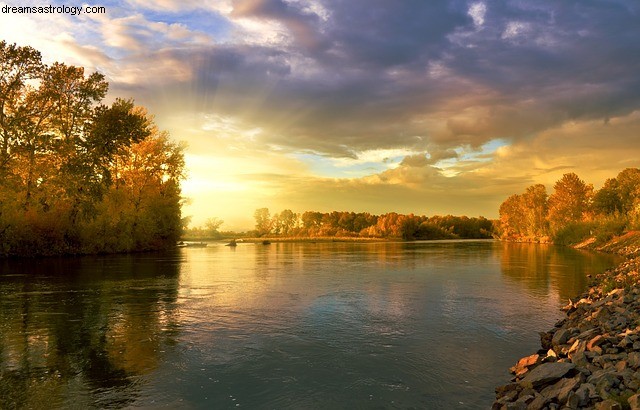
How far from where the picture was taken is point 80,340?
1605 centimetres

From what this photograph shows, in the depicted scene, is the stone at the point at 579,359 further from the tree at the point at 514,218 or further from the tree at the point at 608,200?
the tree at the point at 514,218

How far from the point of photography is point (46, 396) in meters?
10.8

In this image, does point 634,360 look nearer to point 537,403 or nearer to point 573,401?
point 573,401

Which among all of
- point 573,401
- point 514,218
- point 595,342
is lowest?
point 573,401

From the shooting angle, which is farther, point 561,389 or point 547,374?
point 547,374

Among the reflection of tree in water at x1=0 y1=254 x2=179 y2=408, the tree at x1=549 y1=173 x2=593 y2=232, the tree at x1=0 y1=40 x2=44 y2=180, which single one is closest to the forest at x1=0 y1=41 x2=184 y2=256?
the tree at x1=0 y1=40 x2=44 y2=180

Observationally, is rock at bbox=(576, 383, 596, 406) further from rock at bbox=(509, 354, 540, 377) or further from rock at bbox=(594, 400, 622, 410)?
rock at bbox=(509, 354, 540, 377)

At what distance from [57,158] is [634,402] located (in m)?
63.9

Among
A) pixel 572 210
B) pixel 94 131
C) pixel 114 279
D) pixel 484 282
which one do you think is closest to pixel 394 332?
pixel 484 282

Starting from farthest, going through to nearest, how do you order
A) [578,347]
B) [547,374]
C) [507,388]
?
[578,347] < [507,388] < [547,374]

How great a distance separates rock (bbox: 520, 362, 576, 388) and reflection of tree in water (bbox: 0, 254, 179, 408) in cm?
981

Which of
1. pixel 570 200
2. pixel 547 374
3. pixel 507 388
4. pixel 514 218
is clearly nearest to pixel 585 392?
pixel 547 374

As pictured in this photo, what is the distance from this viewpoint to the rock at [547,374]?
1030 cm

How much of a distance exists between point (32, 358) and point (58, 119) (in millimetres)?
52578
